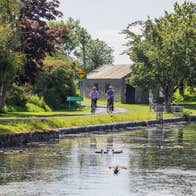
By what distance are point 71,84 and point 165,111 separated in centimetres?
881

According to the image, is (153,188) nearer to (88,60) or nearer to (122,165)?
(122,165)

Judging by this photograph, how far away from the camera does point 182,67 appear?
6056 cm

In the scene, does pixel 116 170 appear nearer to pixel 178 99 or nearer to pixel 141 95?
pixel 141 95

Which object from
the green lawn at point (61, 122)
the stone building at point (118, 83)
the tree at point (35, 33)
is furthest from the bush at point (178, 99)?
the tree at point (35, 33)

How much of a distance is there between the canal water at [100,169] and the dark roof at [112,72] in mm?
46979

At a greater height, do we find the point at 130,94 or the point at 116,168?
the point at 130,94

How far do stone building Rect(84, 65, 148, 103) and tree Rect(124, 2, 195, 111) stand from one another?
15.4 meters

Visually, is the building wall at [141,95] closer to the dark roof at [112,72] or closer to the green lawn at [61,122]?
the dark roof at [112,72]

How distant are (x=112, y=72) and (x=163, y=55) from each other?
25414 mm

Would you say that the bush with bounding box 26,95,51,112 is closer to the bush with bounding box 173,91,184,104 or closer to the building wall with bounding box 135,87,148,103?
the building wall with bounding box 135,87,148,103

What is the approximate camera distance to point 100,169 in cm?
2336

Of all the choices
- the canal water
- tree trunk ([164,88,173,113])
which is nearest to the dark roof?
tree trunk ([164,88,173,113])

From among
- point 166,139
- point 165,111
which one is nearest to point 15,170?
point 166,139

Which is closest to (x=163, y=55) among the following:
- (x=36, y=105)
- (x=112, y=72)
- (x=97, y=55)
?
(x=36, y=105)
